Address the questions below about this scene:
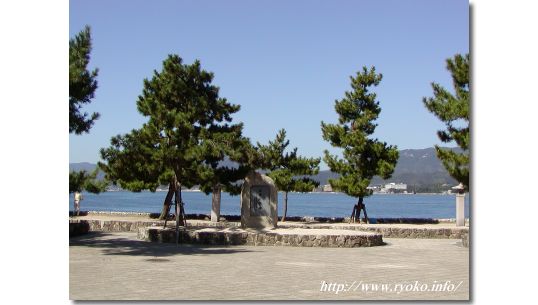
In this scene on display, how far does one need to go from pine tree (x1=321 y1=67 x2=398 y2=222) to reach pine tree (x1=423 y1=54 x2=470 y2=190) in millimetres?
12010

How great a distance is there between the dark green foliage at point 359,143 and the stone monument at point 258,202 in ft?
25.7

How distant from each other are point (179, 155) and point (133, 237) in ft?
9.32

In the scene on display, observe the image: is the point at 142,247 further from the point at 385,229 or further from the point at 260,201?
the point at 385,229

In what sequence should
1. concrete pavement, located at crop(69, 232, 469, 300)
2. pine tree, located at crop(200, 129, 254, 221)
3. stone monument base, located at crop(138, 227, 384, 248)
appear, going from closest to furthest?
1. concrete pavement, located at crop(69, 232, 469, 300)
2. stone monument base, located at crop(138, 227, 384, 248)
3. pine tree, located at crop(200, 129, 254, 221)

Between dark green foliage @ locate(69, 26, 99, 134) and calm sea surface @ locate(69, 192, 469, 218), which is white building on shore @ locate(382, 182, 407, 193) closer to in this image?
calm sea surface @ locate(69, 192, 469, 218)

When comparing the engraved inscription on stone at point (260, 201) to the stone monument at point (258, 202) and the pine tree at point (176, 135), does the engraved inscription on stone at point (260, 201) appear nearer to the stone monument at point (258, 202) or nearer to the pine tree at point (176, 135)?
the stone monument at point (258, 202)

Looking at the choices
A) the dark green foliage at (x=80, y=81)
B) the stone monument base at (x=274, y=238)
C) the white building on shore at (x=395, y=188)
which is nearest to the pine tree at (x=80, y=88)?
the dark green foliage at (x=80, y=81)

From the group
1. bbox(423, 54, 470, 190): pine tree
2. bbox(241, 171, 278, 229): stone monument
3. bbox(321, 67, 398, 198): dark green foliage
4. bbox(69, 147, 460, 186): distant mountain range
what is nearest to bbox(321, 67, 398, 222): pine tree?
bbox(321, 67, 398, 198): dark green foliage

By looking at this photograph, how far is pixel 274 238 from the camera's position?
688 inches

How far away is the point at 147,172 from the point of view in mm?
22172

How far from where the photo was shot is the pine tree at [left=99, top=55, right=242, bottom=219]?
19.3 m

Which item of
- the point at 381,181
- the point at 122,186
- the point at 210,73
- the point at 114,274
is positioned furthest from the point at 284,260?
the point at 381,181

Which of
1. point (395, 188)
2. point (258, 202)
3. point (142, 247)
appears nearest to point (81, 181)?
point (142, 247)
